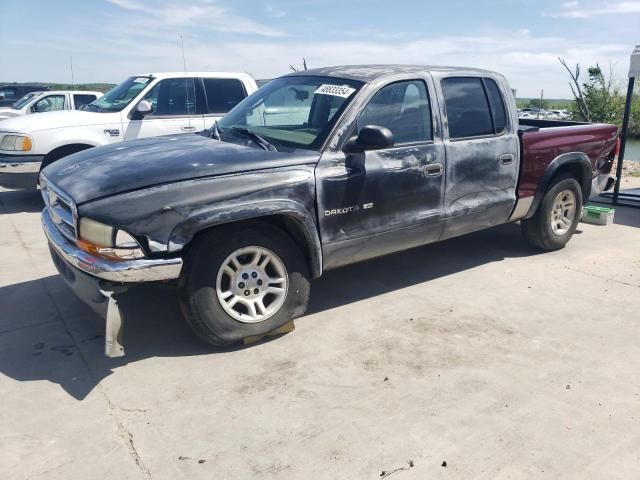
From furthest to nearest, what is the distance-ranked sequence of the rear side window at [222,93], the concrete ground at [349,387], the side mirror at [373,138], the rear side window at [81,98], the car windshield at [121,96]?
the rear side window at [81,98] → the rear side window at [222,93] → the car windshield at [121,96] → the side mirror at [373,138] → the concrete ground at [349,387]

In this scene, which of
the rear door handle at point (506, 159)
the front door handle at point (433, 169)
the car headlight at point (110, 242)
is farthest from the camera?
the rear door handle at point (506, 159)

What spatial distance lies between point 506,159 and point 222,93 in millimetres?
5149

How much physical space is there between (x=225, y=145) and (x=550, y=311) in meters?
2.93

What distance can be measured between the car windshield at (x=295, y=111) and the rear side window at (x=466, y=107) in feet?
3.25

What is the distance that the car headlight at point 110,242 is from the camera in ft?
10.9

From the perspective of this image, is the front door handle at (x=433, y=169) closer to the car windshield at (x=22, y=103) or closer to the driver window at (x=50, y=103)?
the driver window at (x=50, y=103)

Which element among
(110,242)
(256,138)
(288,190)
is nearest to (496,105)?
(256,138)

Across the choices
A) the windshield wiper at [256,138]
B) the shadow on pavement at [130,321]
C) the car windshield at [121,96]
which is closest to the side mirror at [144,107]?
the car windshield at [121,96]

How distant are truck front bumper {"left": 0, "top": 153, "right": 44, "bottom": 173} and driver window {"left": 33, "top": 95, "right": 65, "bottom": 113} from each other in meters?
9.10

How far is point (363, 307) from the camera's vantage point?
4.64 meters

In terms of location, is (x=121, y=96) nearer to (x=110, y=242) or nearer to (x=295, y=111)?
(x=295, y=111)

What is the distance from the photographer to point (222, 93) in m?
8.91

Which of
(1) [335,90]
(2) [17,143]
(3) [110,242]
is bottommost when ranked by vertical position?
(3) [110,242]

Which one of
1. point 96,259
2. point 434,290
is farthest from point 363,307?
point 96,259
